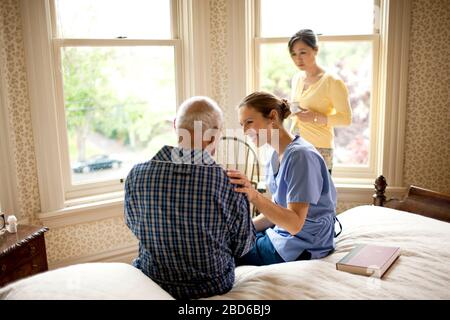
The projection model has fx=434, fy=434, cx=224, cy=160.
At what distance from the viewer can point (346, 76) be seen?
3385 mm

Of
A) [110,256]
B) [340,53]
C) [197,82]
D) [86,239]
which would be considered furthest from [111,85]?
[340,53]

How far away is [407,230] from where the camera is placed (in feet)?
6.68

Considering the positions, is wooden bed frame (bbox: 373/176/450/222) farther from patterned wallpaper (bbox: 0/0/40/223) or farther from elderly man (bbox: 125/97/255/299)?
patterned wallpaper (bbox: 0/0/40/223)

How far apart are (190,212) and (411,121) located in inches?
91.7

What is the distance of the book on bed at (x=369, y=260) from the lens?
1.62 meters

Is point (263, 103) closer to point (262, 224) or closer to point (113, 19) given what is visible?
point (262, 224)

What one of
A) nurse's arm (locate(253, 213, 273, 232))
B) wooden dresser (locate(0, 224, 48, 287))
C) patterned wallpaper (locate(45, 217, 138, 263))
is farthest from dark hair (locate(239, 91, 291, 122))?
patterned wallpaper (locate(45, 217, 138, 263))

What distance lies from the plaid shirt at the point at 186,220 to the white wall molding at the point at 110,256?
5.49 feet

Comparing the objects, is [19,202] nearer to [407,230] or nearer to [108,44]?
[108,44]

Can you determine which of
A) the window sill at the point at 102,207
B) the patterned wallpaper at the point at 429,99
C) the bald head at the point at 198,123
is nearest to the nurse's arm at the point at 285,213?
the bald head at the point at 198,123

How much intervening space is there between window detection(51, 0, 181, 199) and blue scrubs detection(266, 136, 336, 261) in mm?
1622

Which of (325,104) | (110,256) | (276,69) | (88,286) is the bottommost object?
(110,256)

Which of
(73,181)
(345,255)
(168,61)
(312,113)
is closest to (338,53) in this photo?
(312,113)
